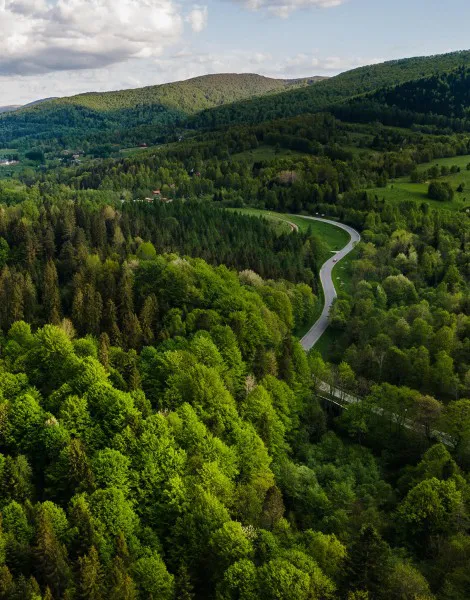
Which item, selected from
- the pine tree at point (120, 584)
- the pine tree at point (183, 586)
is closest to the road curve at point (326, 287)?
the pine tree at point (183, 586)

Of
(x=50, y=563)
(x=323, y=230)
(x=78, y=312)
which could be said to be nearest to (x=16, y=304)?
(x=78, y=312)

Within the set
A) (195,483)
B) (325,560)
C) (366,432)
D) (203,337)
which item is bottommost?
(366,432)

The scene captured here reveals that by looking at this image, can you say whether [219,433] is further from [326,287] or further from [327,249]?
[327,249]

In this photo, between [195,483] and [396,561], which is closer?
[396,561]

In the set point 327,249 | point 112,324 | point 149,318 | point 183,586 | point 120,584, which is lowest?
point 183,586

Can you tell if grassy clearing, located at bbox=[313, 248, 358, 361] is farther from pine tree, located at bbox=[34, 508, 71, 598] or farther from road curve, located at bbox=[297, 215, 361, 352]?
pine tree, located at bbox=[34, 508, 71, 598]

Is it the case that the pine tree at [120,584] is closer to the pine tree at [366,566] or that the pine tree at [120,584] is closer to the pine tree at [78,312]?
the pine tree at [366,566]

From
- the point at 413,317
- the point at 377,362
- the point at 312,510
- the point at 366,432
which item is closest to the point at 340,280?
the point at 413,317

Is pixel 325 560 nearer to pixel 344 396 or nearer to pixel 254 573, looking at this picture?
pixel 254 573

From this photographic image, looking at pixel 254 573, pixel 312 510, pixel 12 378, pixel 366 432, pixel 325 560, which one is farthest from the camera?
pixel 366 432
